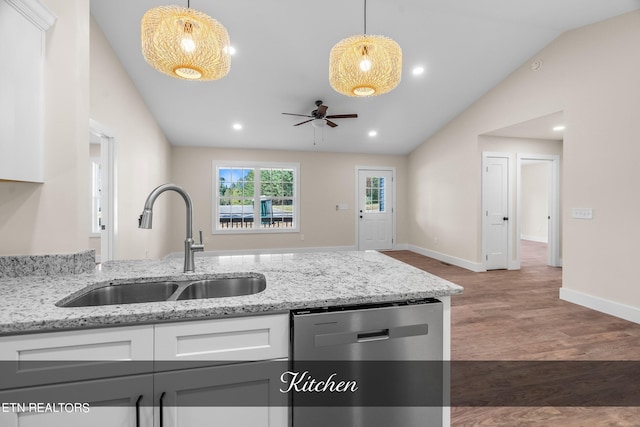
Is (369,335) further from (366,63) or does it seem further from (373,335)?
(366,63)

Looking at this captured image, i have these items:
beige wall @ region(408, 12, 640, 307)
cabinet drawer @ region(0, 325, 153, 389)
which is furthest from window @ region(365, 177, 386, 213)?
cabinet drawer @ region(0, 325, 153, 389)

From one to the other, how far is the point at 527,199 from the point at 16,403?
35.9ft

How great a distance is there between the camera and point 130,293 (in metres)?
1.36

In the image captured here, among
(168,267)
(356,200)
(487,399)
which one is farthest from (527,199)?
(168,267)

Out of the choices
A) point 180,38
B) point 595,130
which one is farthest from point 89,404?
point 595,130

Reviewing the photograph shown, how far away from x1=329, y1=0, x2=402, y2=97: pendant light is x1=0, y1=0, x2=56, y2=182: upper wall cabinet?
1455 mm

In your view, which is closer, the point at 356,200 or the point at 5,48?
the point at 5,48

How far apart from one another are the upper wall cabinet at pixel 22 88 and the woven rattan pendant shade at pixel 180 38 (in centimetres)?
50

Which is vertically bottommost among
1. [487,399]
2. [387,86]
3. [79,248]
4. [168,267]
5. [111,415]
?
[487,399]

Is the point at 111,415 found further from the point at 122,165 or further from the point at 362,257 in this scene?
the point at 122,165

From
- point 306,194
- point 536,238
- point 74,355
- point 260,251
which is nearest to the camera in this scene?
point 74,355

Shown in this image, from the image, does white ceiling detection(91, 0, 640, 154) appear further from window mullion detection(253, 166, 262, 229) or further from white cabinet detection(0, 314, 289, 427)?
white cabinet detection(0, 314, 289, 427)

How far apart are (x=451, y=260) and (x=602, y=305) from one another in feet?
8.12

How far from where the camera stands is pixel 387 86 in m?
1.75
